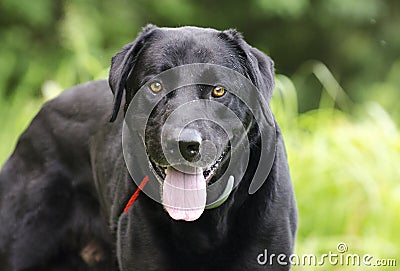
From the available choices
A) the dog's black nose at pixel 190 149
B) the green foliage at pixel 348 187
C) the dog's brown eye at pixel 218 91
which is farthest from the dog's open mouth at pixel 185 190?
the green foliage at pixel 348 187

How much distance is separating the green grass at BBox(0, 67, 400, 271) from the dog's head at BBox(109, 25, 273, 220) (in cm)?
161

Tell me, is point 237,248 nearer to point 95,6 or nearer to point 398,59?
point 95,6

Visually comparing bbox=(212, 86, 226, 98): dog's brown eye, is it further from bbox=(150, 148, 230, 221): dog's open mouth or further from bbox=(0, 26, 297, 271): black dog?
bbox=(150, 148, 230, 221): dog's open mouth

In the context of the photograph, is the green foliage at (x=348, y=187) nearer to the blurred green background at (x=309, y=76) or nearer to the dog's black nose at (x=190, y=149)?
the blurred green background at (x=309, y=76)

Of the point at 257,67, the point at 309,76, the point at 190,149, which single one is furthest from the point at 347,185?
the point at 309,76

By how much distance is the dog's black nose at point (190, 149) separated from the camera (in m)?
3.07

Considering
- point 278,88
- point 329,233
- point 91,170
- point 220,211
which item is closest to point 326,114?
point 278,88

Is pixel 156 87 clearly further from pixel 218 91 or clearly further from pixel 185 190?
pixel 185 190

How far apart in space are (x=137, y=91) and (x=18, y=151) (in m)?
1.28

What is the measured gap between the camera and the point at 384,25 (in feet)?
33.2

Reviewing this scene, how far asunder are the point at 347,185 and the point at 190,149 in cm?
233

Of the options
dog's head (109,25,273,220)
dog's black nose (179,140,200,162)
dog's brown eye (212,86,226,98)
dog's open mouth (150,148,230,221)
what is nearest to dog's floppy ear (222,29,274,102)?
dog's head (109,25,273,220)

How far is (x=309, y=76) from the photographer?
1000 cm

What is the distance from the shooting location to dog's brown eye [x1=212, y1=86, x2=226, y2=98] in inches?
130
